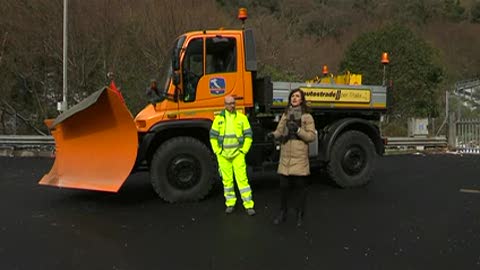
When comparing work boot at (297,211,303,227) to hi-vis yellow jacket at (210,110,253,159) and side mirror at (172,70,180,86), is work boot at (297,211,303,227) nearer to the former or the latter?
hi-vis yellow jacket at (210,110,253,159)

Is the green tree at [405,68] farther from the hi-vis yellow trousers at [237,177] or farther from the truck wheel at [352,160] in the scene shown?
the hi-vis yellow trousers at [237,177]

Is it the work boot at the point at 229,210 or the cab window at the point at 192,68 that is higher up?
the cab window at the point at 192,68

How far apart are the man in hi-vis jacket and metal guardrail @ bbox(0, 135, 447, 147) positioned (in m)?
10.2

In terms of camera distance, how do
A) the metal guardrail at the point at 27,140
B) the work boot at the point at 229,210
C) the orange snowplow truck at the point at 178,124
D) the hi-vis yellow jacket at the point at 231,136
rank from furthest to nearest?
the metal guardrail at the point at 27,140 → the orange snowplow truck at the point at 178,124 → the work boot at the point at 229,210 → the hi-vis yellow jacket at the point at 231,136

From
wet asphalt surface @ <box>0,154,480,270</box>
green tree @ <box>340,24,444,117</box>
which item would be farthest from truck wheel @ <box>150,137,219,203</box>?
green tree @ <box>340,24,444,117</box>

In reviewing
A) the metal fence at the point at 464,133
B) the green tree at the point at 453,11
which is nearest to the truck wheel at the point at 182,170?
the metal fence at the point at 464,133

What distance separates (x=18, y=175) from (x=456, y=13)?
188ft

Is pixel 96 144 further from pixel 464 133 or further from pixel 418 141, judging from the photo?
pixel 464 133

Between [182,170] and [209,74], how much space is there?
4.94ft

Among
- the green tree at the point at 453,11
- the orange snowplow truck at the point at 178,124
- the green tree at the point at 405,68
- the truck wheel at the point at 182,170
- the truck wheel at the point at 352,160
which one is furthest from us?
the green tree at the point at 453,11

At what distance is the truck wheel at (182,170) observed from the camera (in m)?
7.14

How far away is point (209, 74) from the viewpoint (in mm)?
7426

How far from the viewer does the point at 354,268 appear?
454 cm

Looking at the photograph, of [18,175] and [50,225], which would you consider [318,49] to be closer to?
[18,175]
